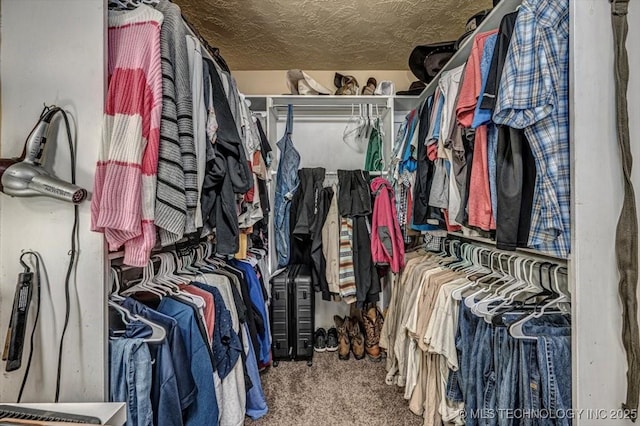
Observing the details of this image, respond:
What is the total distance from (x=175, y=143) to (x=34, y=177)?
353 mm

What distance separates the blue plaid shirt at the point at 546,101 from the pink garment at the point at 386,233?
126 cm

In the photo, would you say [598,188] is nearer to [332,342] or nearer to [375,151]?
[375,151]

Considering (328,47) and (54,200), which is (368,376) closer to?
(54,200)

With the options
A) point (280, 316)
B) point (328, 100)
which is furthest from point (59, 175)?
point (328, 100)

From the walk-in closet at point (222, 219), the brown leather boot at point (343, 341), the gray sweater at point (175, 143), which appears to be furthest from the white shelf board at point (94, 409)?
the brown leather boot at point (343, 341)

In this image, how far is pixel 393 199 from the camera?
236 cm

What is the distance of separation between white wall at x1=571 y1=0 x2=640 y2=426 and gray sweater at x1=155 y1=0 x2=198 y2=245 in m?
1.12

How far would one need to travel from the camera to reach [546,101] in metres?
0.93

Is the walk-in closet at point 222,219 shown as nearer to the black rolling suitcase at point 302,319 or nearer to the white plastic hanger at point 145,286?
the white plastic hanger at point 145,286

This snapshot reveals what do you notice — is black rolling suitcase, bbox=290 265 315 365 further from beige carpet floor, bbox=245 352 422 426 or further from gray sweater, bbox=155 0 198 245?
gray sweater, bbox=155 0 198 245

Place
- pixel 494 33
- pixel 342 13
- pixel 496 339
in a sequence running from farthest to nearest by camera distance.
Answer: pixel 342 13, pixel 494 33, pixel 496 339

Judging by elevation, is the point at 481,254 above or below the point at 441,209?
below

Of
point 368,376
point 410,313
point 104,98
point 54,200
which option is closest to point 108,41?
point 104,98

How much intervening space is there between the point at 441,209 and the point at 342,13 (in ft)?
4.24
